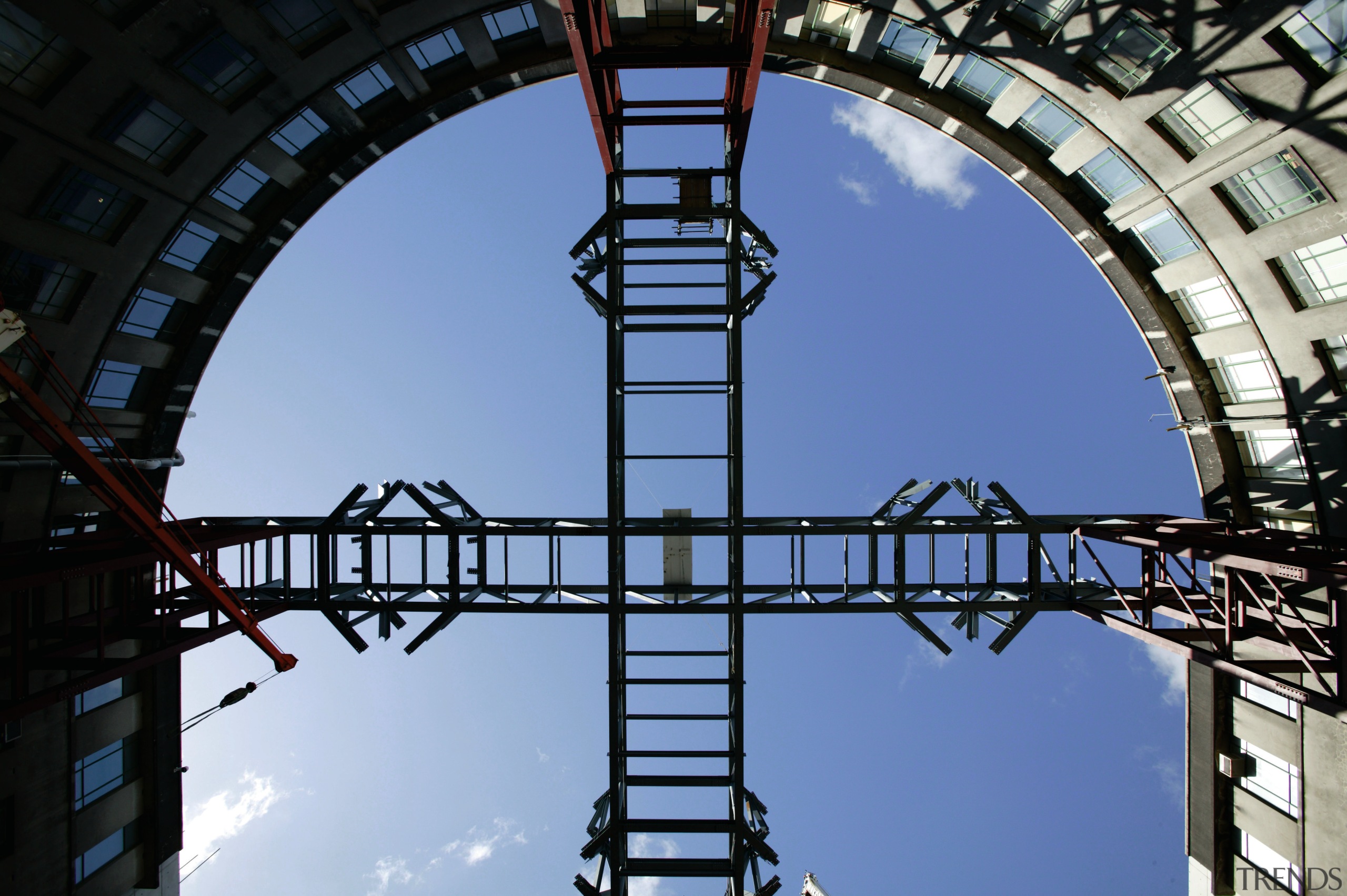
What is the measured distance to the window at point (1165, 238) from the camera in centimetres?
1619

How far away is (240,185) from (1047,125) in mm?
24120

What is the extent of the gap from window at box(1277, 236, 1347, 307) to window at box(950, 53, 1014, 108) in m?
8.56

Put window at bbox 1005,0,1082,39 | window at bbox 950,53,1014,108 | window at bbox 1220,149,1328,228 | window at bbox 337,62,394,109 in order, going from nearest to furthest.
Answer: window at bbox 1220,149,1328,228 → window at bbox 1005,0,1082,39 → window at bbox 950,53,1014,108 → window at bbox 337,62,394,109

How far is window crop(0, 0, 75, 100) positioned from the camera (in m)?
12.0

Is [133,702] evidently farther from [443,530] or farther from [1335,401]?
[1335,401]

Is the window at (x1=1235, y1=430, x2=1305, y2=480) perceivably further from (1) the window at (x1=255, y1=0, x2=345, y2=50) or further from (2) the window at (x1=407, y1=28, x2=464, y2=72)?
(1) the window at (x1=255, y1=0, x2=345, y2=50)

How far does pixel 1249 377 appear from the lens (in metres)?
16.5

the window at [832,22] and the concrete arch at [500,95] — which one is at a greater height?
the window at [832,22]

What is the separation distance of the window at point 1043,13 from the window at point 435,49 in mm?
15190

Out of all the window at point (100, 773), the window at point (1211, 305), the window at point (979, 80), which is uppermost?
the window at point (979, 80)

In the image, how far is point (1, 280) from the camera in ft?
46.1

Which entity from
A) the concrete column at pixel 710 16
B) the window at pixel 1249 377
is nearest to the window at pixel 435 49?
the concrete column at pixel 710 16

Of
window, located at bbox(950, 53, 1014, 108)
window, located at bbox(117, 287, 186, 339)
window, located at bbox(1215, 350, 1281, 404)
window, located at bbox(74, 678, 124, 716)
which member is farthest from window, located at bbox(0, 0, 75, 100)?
window, located at bbox(1215, 350, 1281, 404)

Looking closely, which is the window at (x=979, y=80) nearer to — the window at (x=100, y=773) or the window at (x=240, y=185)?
the window at (x=240, y=185)
